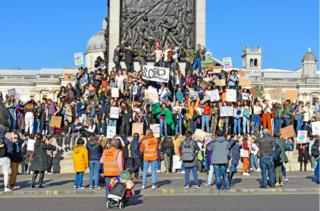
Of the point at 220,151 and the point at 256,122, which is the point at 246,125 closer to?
the point at 256,122

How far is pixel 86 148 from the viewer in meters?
17.5

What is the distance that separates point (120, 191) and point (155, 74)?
12813 millimetres

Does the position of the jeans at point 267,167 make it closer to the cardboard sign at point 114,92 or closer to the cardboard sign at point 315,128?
the cardboard sign at point 315,128

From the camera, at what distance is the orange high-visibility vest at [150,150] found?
17.5 m

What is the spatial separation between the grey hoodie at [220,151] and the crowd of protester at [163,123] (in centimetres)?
3

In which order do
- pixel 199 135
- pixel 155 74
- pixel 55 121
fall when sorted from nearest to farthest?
pixel 199 135
pixel 55 121
pixel 155 74

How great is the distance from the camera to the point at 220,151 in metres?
17.4

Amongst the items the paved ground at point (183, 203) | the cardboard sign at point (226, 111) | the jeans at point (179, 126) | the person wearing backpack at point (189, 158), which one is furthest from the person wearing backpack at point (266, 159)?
the jeans at point (179, 126)

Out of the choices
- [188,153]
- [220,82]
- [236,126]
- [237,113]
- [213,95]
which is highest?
[220,82]

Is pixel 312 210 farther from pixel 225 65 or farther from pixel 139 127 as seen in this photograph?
pixel 225 65

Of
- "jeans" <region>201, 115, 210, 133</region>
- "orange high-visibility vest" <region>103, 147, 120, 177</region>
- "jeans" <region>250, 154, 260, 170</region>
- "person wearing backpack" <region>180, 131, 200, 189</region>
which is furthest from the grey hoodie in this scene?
"jeans" <region>201, 115, 210, 133</region>

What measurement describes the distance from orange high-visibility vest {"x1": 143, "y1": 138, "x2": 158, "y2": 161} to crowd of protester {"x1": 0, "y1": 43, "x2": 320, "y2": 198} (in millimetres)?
28

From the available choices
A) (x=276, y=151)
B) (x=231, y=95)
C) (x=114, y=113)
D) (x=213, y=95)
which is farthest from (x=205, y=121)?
(x=276, y=151)

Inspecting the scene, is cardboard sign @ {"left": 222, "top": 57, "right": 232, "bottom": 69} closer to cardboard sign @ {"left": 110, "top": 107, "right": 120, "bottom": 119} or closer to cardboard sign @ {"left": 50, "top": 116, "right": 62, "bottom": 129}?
cardboard sign @ {"left": 110, "top": 107, "right": 120, "bottom": 119}
